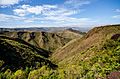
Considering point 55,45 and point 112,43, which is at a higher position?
point 112,43

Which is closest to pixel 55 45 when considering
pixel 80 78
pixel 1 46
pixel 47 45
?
pixel 47 45

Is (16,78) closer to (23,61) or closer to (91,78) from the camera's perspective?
(91,78)

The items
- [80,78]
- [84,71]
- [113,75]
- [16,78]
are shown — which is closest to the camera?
[113,75]

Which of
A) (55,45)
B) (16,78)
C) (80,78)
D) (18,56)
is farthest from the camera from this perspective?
(55,45)

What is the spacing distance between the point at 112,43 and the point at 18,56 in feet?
112

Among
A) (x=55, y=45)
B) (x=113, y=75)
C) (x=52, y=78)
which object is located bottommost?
(x=55, y=45)

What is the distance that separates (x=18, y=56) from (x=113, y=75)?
61.6 m

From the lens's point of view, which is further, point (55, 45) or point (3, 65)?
point (55, 45)

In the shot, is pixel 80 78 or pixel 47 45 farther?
pixel 47 45

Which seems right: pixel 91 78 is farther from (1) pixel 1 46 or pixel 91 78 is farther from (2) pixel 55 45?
(2) pixel 55 45

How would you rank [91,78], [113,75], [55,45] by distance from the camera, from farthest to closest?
[55,45]
[91,78]
[113,75]

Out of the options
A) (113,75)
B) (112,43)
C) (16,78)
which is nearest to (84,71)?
(113,75)

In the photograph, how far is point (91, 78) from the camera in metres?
28.1

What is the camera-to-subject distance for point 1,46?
82.7 meters
